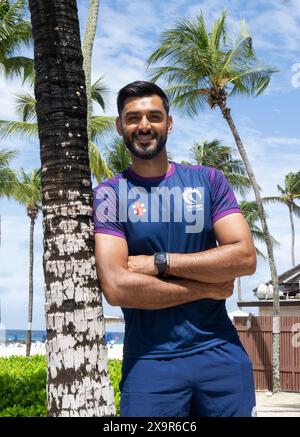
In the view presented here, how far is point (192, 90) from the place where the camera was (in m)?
26.9

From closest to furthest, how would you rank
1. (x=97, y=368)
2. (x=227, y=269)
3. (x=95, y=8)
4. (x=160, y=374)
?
(x=160, y=374)
(x=227, y=269)
(x=97, y=368)
(x=95, y=8)

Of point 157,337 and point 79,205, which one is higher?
point 79,205

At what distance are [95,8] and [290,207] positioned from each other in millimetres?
45354

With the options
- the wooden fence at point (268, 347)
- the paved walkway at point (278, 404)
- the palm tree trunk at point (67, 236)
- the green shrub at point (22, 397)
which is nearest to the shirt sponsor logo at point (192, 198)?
the palm tree trunk at point (67, 236)

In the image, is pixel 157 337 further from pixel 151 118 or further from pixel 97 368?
pixel 151 118

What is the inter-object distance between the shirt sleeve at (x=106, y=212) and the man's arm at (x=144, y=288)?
5 cm

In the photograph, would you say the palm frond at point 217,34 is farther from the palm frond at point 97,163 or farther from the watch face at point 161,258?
the watch face at point 161,258

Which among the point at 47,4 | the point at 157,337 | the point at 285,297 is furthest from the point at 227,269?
the point at 285,297

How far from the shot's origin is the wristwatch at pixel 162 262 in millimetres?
3187

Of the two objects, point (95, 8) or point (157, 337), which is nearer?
point (157, 337)

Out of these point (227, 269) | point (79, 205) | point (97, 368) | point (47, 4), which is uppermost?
point (47, 4)

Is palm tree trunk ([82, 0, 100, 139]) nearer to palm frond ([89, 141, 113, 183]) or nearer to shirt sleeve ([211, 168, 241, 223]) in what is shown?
shirt sleeve ([211, 168, 241, 223])

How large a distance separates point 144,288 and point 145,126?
2.59 feet

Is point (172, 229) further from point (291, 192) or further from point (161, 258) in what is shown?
point (291, 192)
